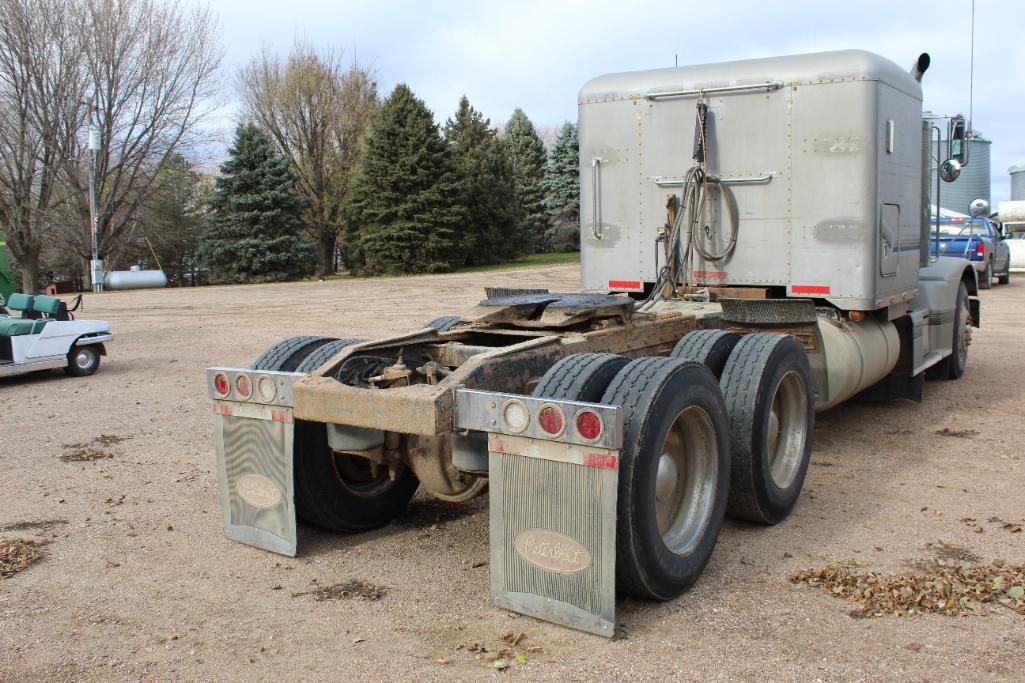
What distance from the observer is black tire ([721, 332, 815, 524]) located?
5.20 metres

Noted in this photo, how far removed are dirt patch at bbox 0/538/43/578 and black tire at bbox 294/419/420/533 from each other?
4.66 ft

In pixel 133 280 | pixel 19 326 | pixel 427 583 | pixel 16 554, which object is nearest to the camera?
pixel 427 583

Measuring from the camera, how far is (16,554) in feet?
16.6

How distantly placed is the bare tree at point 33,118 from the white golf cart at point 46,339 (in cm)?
2575

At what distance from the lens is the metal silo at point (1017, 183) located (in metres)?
43.5

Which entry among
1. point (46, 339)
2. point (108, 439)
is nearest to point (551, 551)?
point (108, 439)

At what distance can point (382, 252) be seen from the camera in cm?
3797

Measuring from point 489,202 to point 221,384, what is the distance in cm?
3844

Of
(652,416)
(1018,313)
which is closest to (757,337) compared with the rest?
(652,416)

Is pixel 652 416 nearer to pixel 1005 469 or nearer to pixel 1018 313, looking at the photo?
pixel 1005 469

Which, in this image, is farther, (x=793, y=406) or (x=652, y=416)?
(x=793, y=406)

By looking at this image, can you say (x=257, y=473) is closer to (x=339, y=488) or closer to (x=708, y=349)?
(x=339, y=488)

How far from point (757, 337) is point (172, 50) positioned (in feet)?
128

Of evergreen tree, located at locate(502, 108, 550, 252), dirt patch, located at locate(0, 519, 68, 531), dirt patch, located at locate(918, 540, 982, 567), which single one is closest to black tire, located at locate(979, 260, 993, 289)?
dirt patch, located at locate(918, 540, 982, 567)
